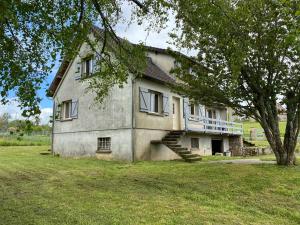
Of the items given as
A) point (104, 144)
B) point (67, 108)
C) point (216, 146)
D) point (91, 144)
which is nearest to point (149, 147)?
point (104, 144)

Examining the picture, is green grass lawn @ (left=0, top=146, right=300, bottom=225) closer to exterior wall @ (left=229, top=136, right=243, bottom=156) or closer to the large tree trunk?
the large tree trunk

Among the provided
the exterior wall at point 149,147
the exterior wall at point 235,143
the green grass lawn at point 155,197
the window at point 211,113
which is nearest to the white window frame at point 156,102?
the exterior wall at point 149,147

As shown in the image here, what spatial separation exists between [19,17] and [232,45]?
19.5 feet

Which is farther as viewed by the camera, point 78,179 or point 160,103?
point 160,103

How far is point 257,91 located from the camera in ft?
36.7

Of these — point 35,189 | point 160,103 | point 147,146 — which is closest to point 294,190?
point 35,189

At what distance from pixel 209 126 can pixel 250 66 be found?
1076cm

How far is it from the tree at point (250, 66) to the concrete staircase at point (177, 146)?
13.1ft

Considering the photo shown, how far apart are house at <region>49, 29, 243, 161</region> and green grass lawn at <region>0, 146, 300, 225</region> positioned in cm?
537

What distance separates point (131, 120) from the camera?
15852 millimetres

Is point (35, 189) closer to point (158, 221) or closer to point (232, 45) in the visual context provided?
point (158, 221)

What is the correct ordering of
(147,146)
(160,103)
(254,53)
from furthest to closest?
(160,103), (147,146), (254,53)

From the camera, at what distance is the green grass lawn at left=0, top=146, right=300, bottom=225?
561 cm

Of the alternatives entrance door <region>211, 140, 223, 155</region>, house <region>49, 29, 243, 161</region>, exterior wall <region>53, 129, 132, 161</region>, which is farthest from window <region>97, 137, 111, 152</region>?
entrance door <region>211, 140, 223, 155</region>
